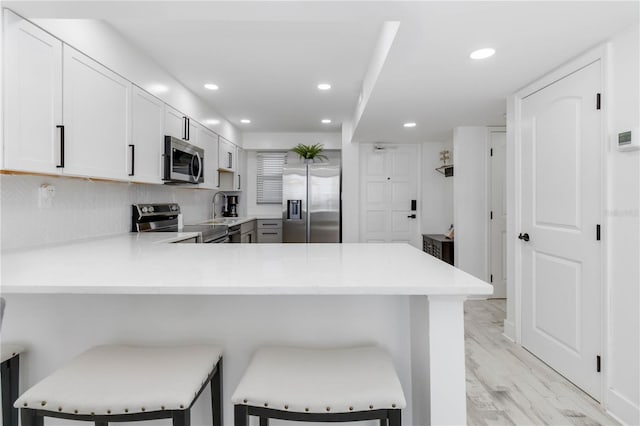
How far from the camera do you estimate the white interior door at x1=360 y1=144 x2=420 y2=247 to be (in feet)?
19.5

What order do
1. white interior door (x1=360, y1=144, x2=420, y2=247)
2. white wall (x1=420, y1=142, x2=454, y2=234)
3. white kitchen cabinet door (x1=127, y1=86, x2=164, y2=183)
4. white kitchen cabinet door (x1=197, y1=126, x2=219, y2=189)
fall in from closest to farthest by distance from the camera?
white kitchen cabinet door (x1=127, y1=86, x2=164, y2=183)
white kitchen cabinet door (x1=197, y1=126, x2=219, y2=189)
white wall (x1=420, y1=142, x2=454, y2=234)
white interior door (x1=360, y1=144, x2=420, y2=247)

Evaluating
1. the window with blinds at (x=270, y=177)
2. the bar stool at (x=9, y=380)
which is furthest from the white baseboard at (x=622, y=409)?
the window with blinds at (x=270, y=177)

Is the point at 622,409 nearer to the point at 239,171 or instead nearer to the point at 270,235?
the point at 270,235

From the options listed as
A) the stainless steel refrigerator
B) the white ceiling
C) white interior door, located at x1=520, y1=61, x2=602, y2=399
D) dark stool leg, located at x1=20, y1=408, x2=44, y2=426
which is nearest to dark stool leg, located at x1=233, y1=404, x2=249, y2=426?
dark stool leg, located at x1=20, y1=408, x2=44, y2=426

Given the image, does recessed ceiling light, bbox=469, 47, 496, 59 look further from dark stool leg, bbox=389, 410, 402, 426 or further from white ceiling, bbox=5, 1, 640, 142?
dark stool leg, bbox=389, 410, 402, 426

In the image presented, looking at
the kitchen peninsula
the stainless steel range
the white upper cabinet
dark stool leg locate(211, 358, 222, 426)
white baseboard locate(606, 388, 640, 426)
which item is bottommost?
white baseboard locate(606, 388, 640, 426)

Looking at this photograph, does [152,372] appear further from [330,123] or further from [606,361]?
[330,123]

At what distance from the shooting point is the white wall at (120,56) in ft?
6.84

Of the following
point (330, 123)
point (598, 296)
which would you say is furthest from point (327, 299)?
point (330, 123)

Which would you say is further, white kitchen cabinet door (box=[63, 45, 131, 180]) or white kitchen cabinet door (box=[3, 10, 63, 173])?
white kitchen cabinet door (box=[63, 45, 131, 180])

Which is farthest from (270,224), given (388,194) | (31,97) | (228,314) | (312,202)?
(228,314)

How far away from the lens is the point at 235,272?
1300mm

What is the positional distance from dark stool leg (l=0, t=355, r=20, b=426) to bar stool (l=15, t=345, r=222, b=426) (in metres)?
0.40

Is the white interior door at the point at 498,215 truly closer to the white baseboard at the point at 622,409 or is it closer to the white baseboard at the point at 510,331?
the white baseboard at the point at 510,331
